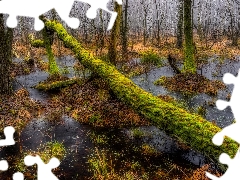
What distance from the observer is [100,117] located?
414 inches

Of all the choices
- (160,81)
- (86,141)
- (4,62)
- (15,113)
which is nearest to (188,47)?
(160,81)

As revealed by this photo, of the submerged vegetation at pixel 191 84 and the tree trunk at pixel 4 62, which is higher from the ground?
the tree trunk at pixel 4 62

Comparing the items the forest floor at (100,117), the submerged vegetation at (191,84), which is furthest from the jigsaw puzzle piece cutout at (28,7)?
the submerged vegetation at (191,84)

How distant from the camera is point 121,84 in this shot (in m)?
8.98

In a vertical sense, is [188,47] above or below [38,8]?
below

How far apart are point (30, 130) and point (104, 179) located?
14.0ft

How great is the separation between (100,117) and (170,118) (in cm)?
392

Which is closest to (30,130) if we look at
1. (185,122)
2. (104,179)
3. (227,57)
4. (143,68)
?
(104,179)

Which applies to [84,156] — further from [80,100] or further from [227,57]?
[227,57]

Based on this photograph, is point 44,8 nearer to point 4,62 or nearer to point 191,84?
point 4,62

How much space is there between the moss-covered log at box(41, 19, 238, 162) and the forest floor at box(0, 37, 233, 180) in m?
0.55

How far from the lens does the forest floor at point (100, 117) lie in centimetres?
718

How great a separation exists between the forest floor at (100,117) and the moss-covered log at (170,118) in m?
0.55

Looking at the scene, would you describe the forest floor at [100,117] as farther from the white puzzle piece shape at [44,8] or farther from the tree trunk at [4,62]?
the white puzzle piece shape at [44,8]
